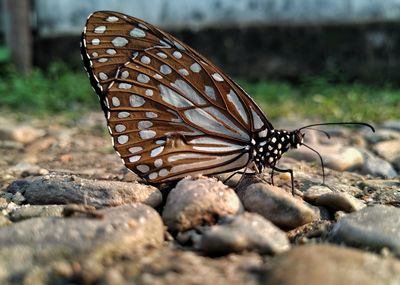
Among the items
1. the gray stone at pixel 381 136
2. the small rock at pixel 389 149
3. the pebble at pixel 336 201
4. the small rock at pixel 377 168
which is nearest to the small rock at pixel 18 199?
the pebble at pixel 336 201

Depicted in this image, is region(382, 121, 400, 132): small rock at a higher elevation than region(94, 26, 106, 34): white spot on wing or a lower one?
lower

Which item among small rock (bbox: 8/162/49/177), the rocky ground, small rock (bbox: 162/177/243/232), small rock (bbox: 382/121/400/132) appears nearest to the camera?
the rocky ground

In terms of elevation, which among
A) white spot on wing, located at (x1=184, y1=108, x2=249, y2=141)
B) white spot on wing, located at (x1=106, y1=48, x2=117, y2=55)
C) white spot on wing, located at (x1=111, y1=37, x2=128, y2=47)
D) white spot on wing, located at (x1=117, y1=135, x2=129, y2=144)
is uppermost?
white spot on wing, located at (x1=111, y1=37, x2=128, y2=47)

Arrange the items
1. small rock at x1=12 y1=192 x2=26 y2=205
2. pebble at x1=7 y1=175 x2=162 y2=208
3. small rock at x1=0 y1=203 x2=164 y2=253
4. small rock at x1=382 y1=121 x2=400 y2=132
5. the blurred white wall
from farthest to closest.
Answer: the blurred white wall → small rock at x1=382 y1=121 x2=400 y2=132 → small rock at x1=12 y1=192 x2=26 y2=205 → pebble at x1=7 y1=175 x2=162 y2=208 → small rock at x1=0 y1=203 x2=164 y2=253

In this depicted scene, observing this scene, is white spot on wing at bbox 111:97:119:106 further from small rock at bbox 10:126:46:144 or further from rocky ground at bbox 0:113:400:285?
small rock at bbox 10:126:46:144

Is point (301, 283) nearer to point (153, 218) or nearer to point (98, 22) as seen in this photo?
point (153, 218)

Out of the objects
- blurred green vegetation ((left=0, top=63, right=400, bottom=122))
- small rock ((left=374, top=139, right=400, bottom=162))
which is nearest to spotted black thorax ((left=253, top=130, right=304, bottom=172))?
small rock ((left=374, top=139, right=400, bottom=162))

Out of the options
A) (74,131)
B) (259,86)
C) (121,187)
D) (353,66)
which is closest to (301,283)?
(121,187)

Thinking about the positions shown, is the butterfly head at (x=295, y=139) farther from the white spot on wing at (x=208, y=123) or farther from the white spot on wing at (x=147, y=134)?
the white spot on wing at (x=147, y=134)
